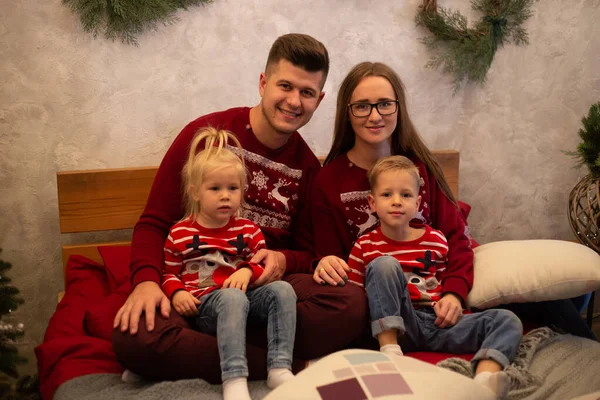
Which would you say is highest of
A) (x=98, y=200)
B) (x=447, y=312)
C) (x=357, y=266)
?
(x=98, y=200)

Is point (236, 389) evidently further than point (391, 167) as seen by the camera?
No

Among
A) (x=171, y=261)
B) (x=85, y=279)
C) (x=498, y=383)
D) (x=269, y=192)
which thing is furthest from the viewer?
(x=85, y=279)

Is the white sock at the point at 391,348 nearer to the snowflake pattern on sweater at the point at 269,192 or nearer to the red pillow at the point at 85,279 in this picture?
the snowflake pattern on sweater at the point at 269,192

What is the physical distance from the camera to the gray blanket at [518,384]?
1.44 m

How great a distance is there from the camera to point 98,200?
2.18 meters

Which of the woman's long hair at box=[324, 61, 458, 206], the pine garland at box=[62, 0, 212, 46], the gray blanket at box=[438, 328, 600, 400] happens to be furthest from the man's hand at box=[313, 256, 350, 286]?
the pine garland at box=[62, 0, 212, 46]

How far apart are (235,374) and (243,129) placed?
787 mm

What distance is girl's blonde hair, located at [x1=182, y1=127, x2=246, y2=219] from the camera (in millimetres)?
1668

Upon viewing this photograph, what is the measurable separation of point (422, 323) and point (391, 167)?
0.43 m

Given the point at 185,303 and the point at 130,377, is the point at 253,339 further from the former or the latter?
the point at 130,377

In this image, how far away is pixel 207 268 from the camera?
5.48ft

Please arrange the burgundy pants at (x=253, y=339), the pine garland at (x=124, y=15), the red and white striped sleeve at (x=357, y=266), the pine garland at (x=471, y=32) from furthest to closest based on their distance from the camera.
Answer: the pine garland at (x=471, y=32), the pine garland at (x=124, y=15), the red and white striped sleeve at (x=357, y=266), the burgundy pants at (x=253, y=339)

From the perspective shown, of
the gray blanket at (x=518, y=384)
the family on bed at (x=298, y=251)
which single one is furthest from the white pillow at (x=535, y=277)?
the gray blanket at (x=518, y=384)

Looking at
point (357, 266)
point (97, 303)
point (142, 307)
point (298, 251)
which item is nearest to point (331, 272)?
point (357, 266)
